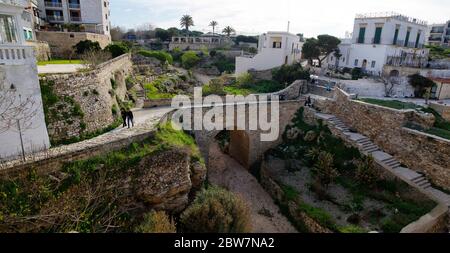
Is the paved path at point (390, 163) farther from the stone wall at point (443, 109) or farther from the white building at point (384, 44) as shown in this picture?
the white building at point (384, 44)

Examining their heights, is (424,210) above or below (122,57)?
below

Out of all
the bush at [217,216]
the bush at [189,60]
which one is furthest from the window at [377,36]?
the bush at [217,216]

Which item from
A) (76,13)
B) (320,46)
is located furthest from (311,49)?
(76,13)

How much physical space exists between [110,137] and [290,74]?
1736 centimetres

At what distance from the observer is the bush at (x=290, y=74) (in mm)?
23719

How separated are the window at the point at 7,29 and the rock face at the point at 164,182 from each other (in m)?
6.71

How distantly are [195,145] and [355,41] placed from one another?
75.9ft

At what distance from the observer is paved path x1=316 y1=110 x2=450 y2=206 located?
12727mm

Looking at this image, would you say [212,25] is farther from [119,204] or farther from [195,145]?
[119,204]

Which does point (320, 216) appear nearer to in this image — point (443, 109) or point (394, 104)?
point (394, 104)
